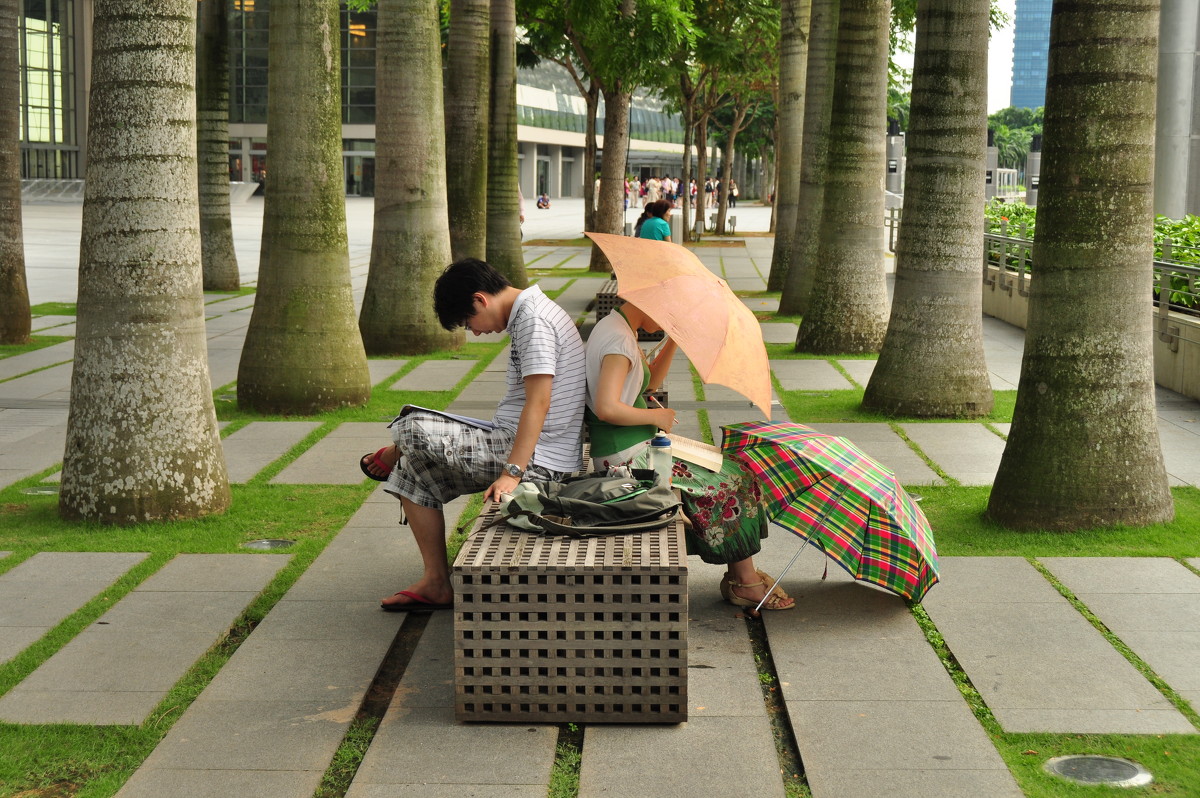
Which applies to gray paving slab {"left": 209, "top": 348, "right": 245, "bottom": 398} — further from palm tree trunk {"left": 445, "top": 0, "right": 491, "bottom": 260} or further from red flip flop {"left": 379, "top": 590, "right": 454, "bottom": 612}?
red flip flop {"left": 379, "top": 590, "right": 454, "bottom": 612}

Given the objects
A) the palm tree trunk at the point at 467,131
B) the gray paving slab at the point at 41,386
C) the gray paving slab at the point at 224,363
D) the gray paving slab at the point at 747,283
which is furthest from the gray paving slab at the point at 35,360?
the gray paving slab at the point at 747,283

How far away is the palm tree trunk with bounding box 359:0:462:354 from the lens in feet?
39.2

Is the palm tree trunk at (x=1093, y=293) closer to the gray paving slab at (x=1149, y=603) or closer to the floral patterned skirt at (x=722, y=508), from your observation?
the gray paving slab at (x=1149, y=603)

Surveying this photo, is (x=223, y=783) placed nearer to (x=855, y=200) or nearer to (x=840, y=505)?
(x=840, y=505)

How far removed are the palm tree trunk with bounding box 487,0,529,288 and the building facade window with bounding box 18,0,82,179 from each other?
45281mm

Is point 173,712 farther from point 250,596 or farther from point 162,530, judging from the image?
point 162,530

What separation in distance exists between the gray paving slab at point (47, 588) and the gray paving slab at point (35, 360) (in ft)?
20.9

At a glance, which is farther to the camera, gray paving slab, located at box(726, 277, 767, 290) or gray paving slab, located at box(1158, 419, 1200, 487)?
gray paving slab, located at box(726, 277, 767, 290)

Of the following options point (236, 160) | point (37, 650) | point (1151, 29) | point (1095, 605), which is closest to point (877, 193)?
point (1151, 29)

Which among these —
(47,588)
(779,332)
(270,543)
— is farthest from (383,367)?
(47,588)

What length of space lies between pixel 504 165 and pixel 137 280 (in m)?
13.0

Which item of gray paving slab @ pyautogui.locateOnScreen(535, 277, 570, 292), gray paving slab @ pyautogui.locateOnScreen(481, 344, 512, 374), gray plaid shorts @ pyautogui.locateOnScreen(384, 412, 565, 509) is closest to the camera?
gray plaid shorts @ pyautogui.locateOnScreen(384, 412, 565, 509)

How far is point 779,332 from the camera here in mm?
14977

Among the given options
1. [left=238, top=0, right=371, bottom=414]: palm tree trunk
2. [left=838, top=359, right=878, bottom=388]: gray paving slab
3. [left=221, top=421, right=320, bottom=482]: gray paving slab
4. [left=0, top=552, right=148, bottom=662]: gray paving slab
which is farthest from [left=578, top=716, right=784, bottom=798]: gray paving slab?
[left=838, top=359, right=878, bottom=388]: gray paving slab
